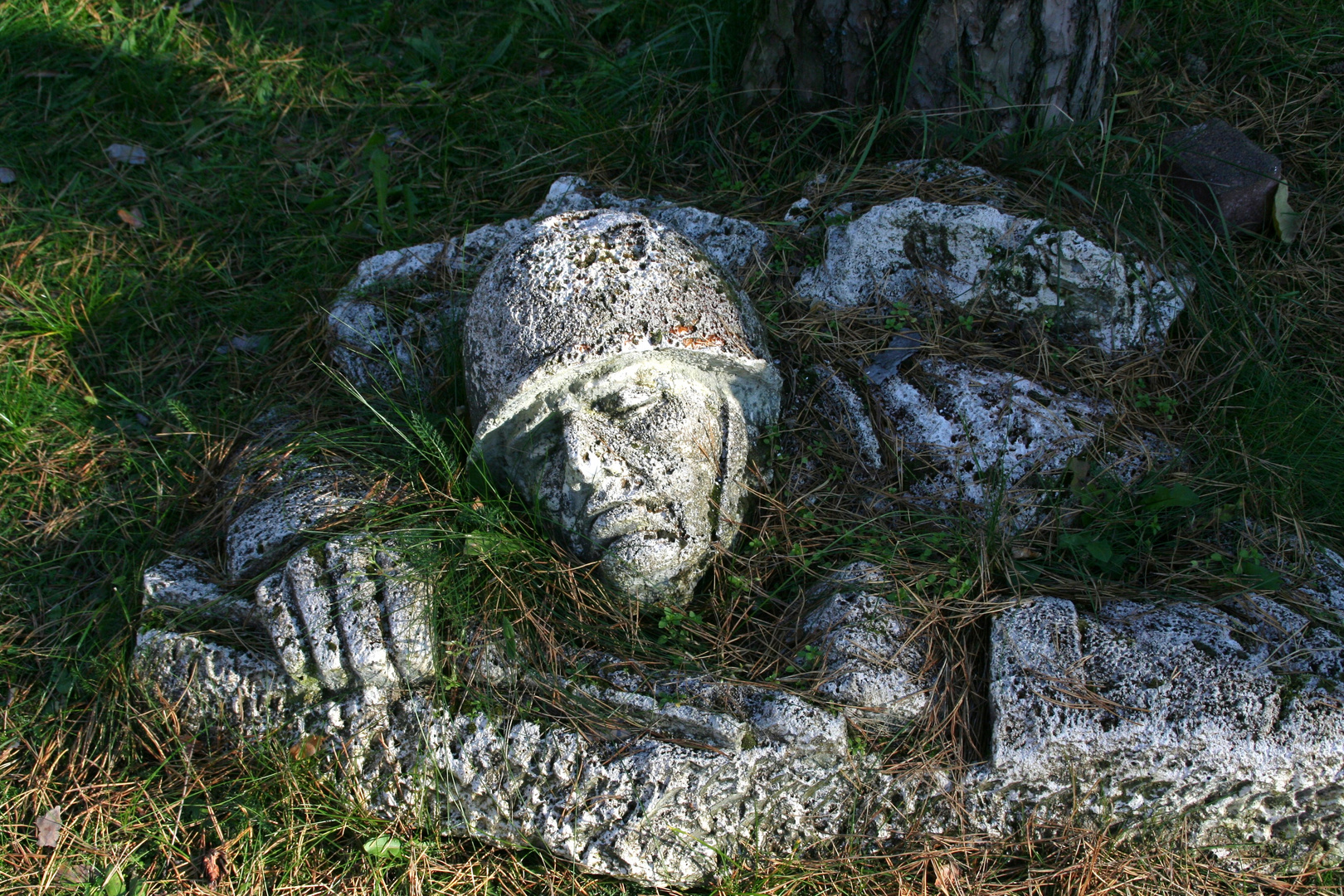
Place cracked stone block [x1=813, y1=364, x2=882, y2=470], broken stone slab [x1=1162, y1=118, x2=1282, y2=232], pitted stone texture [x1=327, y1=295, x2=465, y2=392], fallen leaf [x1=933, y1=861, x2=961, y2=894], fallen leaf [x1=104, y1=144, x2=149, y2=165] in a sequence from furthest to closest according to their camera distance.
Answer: fallen leaf [x1=104, y1=144, x2=149, y2=165], broken stone slab [x1=1162, y1=118, x2=1282, y2=232], pitted stone texture [x1=327, y1=295, x2=465, y2=392], cracked stone block [x1=813, y1=364, x2=882, y2=470], fallen leaf [x1=933, y1=861, x2=961, y2=894]

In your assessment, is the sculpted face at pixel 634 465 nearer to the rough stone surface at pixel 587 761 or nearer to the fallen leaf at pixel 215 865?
the rough stone surface at pixel 587 761

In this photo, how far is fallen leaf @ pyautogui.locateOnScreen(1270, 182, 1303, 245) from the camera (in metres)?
3.14

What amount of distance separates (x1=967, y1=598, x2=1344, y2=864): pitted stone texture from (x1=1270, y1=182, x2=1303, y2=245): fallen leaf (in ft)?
5.30

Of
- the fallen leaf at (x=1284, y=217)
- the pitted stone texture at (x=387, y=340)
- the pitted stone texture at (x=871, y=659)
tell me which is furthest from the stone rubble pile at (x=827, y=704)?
the fallen leaf at (x=1284, y=217)

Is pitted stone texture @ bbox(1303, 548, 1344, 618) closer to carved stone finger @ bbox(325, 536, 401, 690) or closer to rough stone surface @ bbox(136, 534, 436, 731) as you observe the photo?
rough stone surface @ bbox(136, 534, 436, 731)

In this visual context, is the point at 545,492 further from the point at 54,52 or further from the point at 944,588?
the point at 54,52

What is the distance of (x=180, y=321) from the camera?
11.6 feet

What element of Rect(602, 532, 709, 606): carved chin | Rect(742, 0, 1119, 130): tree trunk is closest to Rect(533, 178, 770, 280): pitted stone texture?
Rect(742, 0, 1119, 130): tree trunk

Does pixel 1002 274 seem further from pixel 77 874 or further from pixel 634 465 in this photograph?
pixel 77 874

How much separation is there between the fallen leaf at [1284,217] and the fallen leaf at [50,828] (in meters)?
4.24

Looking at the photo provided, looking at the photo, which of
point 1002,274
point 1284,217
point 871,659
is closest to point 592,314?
point 871,659

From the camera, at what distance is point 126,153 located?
154 inches

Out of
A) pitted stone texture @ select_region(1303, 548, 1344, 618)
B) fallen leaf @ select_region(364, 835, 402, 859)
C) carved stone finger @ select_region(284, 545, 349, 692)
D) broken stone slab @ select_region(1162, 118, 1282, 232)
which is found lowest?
fallen leaf @ select_region(364, 835, 402, 859)

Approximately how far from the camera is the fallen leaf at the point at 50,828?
256cm
